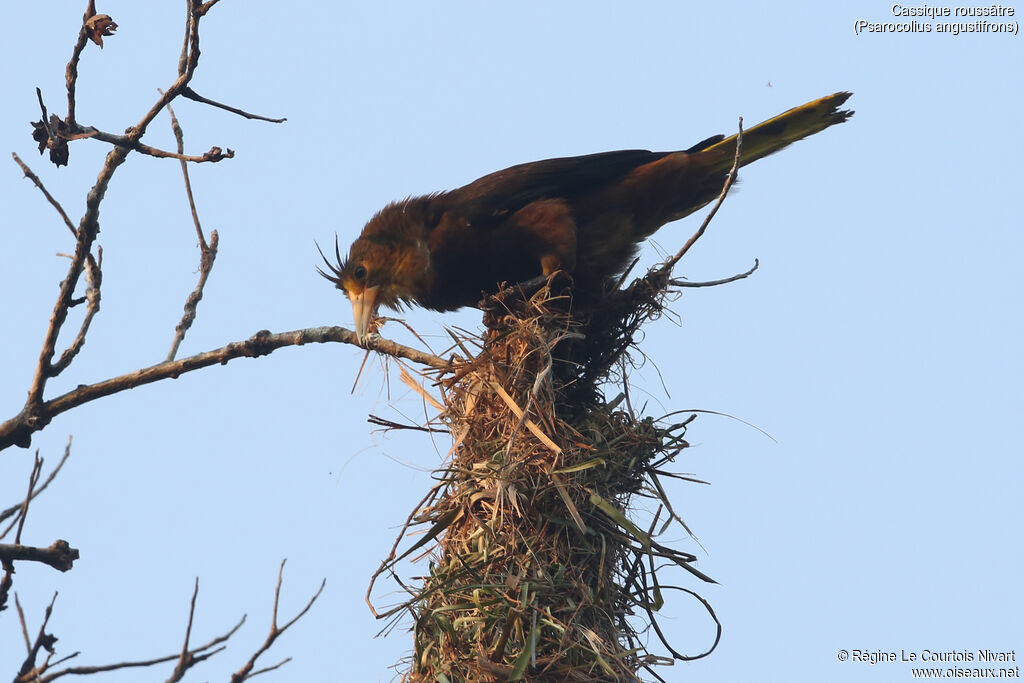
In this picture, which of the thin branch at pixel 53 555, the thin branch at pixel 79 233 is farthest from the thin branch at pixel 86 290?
the thin branch at pixel 53 555

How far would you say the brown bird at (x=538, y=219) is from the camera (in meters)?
A: 4.75

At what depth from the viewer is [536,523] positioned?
3.86m

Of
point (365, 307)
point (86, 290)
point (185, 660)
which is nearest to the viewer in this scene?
point (185, 660)

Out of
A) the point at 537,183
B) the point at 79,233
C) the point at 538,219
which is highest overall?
the point at 537,183

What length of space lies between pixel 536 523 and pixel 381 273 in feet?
5.34

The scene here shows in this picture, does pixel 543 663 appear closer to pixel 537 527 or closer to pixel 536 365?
pixel 537 527

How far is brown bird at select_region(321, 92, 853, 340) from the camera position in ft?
15.6

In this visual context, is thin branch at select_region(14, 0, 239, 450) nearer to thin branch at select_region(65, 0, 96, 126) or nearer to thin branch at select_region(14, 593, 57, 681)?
thin branch at select_region(65, 0, 96, 126)

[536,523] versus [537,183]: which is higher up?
[537,183]

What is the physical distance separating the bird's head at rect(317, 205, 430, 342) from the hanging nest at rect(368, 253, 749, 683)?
63 cm

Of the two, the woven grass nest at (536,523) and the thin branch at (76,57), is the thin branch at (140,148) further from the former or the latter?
the woven grass nest at (536,523)

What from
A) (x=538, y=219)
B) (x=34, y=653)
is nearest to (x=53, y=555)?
(x=34, y=653)

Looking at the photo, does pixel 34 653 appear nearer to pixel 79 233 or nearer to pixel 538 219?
pixel 79 233

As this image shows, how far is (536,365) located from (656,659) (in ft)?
3.94
